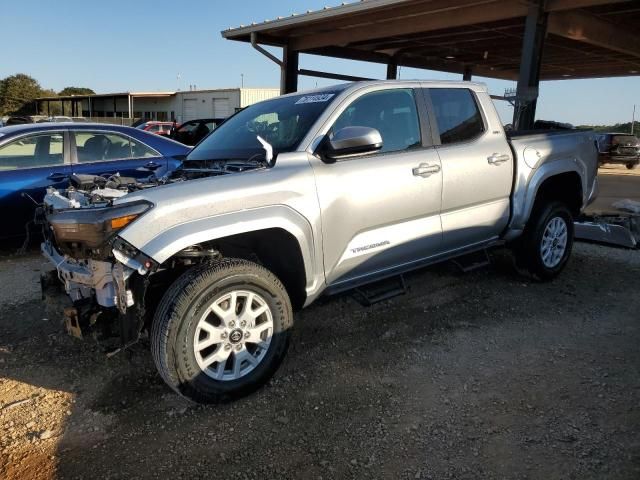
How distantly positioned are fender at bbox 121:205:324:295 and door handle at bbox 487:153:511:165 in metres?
1.93

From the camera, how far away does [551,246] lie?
510cm

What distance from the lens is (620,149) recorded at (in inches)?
678

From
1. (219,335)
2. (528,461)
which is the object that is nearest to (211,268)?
(219,335)

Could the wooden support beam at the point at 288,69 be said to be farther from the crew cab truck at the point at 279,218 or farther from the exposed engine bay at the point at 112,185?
the exposed engine bay at the point at 112,185

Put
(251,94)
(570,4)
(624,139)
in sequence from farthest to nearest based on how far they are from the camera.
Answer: (251,94), (624,139), (570,4)

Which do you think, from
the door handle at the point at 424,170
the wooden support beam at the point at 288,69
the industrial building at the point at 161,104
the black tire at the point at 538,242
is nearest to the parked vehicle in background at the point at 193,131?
the wooden support beam at the point at 288,69

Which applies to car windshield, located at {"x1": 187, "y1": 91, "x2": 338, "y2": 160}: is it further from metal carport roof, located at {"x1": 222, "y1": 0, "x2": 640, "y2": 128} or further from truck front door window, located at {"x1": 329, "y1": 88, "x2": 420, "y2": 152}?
metal carport roof, located at {"x1": 222, "y1": 0, "x2": 640, "y2": 128}

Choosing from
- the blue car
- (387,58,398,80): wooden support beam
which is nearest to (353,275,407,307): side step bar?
the blue car

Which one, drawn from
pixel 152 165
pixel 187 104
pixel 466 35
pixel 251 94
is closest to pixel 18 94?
pixel 187 104

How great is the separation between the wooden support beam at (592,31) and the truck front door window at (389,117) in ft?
25.8

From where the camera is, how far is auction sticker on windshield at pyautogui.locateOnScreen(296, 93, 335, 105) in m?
3.66

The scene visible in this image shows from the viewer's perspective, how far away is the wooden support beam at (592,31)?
10398 mm

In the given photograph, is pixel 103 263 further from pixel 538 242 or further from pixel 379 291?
pixel 538 242

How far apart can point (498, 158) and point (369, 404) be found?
247cm
